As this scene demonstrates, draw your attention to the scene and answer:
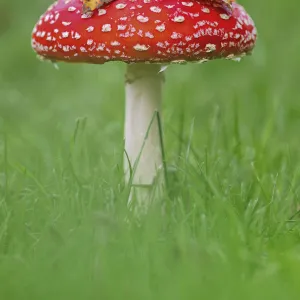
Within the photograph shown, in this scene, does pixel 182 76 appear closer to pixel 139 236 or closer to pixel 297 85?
pixel 297 85

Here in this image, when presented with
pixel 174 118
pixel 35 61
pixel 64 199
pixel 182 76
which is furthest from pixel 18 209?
pixel 35 61

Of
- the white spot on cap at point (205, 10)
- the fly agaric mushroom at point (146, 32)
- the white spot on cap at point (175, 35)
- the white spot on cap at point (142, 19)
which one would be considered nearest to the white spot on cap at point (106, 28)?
the fly agaric mushroom at point (146, 32)

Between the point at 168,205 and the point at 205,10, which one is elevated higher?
the point at 205,10

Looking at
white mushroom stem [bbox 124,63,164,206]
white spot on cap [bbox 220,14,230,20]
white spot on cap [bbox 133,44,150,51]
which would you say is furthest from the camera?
white mushroom stem [bbox 124,63,164,206]

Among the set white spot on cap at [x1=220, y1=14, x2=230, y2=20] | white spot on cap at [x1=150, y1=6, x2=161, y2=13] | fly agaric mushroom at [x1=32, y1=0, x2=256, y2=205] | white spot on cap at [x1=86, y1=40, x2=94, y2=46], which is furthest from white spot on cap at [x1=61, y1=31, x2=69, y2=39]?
white spot on cap at [x1=220, y1=14, x2=230, y2=20]

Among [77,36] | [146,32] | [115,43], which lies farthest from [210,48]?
[77,36]

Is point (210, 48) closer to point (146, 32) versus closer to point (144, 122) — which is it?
point (146, 32)

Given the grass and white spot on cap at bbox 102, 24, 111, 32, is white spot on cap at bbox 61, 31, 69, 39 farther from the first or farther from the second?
the grass
